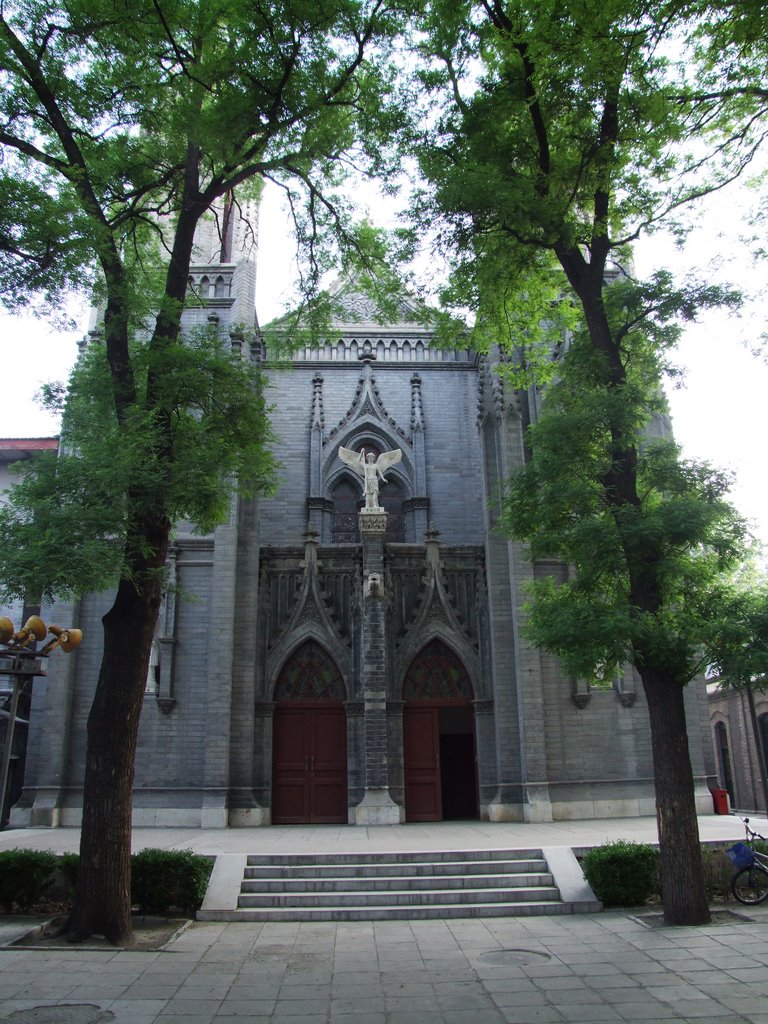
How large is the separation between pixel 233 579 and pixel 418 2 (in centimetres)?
1262

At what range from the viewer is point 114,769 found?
8.98 meters

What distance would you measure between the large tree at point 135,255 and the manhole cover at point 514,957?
13.2 feet

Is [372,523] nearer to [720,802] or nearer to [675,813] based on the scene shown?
[720,802]

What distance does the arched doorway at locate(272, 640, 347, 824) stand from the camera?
18.6 meters

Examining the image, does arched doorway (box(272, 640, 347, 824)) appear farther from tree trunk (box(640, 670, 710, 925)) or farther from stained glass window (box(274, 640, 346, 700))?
tree trunk (box(640, 670, 710, 925))

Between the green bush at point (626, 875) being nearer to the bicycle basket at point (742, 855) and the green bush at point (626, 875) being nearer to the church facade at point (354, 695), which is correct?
the bicycle basket at point (742, 855)

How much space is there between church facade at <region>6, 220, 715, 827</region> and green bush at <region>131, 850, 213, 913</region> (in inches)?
288

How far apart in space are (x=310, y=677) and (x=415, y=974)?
12.1m

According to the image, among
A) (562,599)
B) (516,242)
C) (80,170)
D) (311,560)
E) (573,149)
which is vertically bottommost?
(562,599)

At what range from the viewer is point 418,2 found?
10773 mm

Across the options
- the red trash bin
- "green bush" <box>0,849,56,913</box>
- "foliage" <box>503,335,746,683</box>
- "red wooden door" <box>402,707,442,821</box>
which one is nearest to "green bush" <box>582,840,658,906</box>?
"foliage" <box>503,335,746,683</box>

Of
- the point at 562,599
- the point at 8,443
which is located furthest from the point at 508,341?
the point at 8,443

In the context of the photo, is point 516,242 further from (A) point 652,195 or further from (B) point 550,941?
(B) point 550,941

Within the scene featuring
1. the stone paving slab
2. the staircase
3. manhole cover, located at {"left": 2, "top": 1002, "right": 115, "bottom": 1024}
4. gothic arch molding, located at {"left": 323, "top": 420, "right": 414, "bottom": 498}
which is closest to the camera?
manhole cover, located at {"left": 2, "top": 1002, "right": 115, "bottom": 1024}
